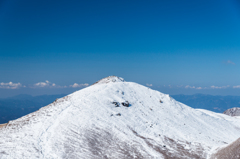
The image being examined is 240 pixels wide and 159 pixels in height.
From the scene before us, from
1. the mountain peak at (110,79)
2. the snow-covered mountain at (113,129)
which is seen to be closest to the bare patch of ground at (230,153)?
the snow-covered mountain at (113,129)

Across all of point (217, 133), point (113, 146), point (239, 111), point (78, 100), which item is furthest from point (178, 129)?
point (239, 111)

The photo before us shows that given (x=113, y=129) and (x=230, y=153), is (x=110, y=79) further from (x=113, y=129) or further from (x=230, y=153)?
(x=230, y=153)

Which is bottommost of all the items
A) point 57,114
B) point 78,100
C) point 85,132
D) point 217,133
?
point 217,133

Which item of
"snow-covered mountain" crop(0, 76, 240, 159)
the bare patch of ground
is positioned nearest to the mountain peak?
"snow-covered mountain" crop(0, 76, 240, 159)

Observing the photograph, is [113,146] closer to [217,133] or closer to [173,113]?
[173,113]

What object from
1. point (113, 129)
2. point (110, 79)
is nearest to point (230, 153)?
point (113, 129)

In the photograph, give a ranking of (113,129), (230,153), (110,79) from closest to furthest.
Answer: (230,153)
(113,129)
(110,79)

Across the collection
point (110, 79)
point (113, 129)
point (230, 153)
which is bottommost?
point (230, 153)

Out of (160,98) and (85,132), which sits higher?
(160,98)
